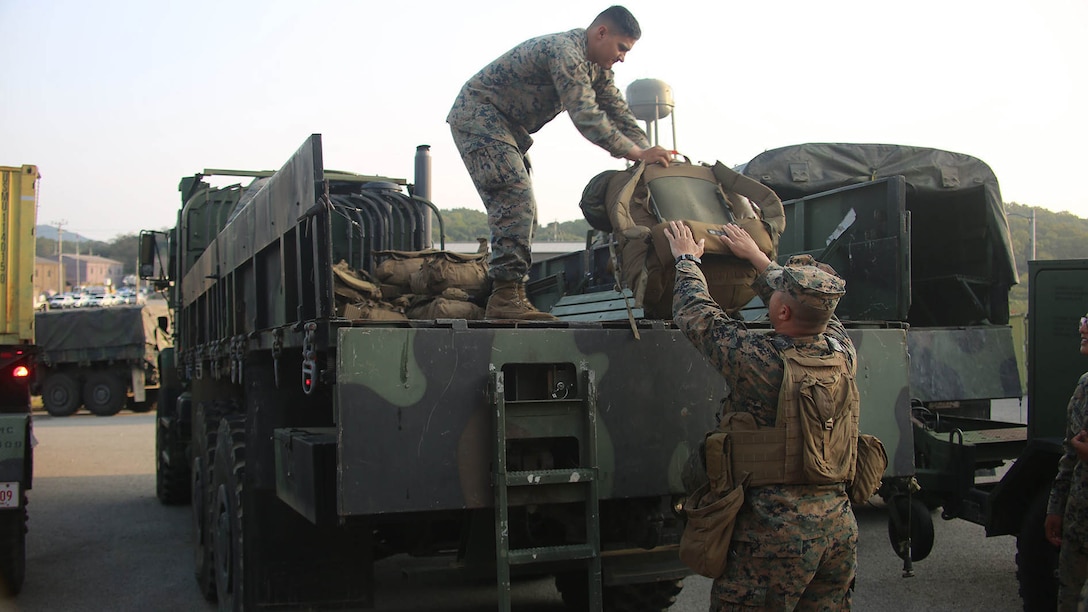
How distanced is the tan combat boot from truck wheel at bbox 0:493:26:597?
10.5ft

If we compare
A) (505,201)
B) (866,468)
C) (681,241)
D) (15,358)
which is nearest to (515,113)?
(505,201)

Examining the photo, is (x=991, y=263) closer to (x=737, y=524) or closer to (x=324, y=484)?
(x=737, y=524)

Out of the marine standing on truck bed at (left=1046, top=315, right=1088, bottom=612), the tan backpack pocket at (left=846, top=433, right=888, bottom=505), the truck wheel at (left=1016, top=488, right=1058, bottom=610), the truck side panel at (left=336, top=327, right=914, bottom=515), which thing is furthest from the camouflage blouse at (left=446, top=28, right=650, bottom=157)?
the truck wheel at (left=1016, top=488, right=1058, bottom=610)

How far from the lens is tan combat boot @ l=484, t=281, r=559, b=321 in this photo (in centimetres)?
415

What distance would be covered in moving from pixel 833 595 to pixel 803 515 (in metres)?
0.37

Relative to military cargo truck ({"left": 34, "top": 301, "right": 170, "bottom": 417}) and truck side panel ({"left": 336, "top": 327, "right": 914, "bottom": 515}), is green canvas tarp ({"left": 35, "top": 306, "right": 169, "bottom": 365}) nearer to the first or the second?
military cargo truck ({"left": 34, "top": 301, "right": 170, "bottom": 417})

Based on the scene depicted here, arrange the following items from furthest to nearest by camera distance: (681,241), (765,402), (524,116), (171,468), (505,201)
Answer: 1. (171,468)
2. (524,116)
3. (505,201)
4. (681,241)
5. (765,402)

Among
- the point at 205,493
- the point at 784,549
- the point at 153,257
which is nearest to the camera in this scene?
the point at 784,549

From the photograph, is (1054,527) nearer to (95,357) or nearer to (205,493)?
(205,493)

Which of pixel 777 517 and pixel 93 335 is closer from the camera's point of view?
pixel 777 517

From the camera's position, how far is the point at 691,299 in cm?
335

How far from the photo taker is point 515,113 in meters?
4.44

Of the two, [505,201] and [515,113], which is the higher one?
[515,113]

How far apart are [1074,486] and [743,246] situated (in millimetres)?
1774
